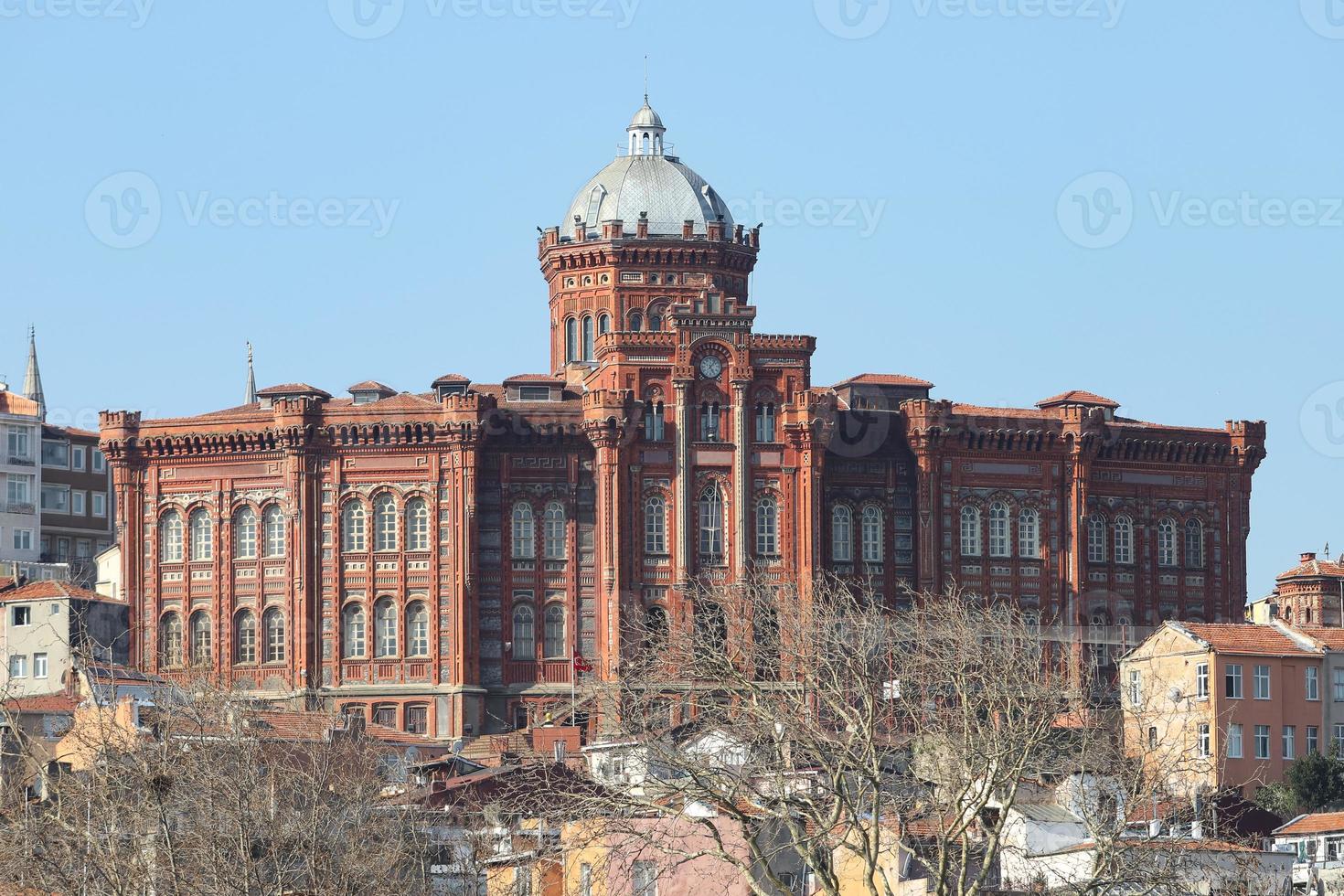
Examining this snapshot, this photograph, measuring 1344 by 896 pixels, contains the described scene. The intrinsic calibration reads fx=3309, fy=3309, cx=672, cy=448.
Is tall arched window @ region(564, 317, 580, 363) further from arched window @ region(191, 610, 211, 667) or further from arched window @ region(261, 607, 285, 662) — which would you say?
arched window @ region(191, 610, 211, 667)

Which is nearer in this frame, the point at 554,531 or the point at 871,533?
the point at 554,531

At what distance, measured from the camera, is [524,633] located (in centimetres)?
12875

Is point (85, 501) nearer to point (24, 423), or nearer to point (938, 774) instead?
point (24, 423)

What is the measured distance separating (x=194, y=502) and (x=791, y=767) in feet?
214

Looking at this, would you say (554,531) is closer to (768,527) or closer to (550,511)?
(550,511)

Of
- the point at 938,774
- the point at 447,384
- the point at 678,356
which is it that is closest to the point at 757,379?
the point at 678,356

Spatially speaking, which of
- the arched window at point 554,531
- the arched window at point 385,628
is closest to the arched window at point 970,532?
the arched window at point 554,531

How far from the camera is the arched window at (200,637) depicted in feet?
422

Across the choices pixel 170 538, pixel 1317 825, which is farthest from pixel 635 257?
pixel 1317 825

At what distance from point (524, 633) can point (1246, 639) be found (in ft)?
94.3

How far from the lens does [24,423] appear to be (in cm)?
15950

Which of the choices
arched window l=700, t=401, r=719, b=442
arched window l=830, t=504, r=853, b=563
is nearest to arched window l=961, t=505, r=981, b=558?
arched window l=830, t=504, r=853, b=563

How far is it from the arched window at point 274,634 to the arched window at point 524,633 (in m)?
9.02

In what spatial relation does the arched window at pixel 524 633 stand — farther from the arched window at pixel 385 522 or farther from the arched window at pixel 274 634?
the arched window at pixel 274 634
